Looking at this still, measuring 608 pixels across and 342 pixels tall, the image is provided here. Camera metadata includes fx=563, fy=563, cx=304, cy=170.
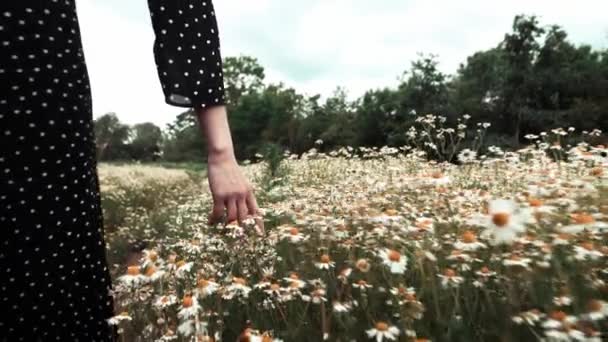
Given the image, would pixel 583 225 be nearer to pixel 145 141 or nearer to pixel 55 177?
pixel 55 177

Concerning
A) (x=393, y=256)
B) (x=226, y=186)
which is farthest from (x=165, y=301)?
(x=393, y=256)

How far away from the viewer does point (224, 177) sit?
1.23 meters

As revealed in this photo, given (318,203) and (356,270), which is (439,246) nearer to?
(356,270)

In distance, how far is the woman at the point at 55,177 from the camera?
1081mm

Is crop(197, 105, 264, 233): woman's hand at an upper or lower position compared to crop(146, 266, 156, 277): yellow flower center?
upper

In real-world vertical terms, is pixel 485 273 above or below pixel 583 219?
below

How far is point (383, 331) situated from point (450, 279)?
0.79 feet

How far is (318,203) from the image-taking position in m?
2.86

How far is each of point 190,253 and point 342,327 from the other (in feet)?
4.02

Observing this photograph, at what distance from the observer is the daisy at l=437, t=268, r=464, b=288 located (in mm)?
1284

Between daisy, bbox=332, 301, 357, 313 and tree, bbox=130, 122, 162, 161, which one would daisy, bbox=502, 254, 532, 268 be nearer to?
daisy, bbox=332, 301, 357, 313

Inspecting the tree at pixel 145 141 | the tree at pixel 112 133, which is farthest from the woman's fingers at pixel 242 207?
the tree at pixel 112 133

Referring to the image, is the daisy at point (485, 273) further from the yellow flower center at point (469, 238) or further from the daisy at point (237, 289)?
the daisy at point (237, 289)

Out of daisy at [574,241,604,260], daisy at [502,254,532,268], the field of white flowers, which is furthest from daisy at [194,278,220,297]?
daisy at [574,241,604,260]
